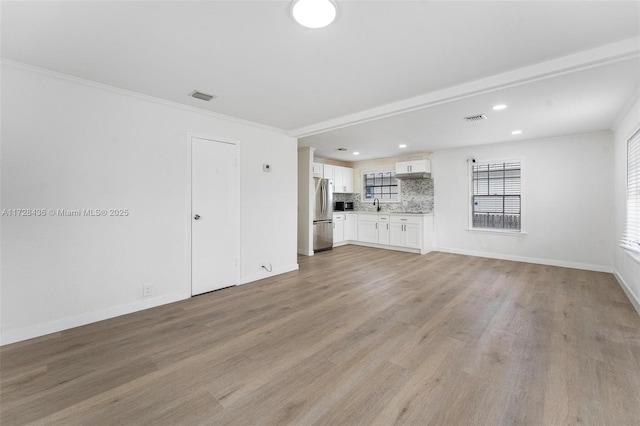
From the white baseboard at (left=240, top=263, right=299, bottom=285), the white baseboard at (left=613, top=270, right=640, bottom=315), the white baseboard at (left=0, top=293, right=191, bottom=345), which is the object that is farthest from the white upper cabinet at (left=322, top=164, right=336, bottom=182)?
the white baseboard at (left=613, top=270, right=640, bottom=315)

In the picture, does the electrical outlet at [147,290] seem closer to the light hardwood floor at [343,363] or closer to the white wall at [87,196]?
the white wall at [87,196]

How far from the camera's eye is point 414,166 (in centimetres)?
638

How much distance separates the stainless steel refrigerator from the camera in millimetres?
6331

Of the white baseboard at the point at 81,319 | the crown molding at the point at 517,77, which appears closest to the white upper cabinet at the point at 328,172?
the crown molding at the point at 517,77

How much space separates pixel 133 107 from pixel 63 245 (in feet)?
5.17

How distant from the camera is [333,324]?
2.67 metres

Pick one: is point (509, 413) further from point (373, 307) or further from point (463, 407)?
point (373, 307)

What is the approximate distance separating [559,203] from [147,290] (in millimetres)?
6703

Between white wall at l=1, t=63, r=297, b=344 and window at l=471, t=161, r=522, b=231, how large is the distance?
17.4 feet

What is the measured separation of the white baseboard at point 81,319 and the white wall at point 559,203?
19.4ft

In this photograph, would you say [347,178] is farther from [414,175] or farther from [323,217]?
[414,175]

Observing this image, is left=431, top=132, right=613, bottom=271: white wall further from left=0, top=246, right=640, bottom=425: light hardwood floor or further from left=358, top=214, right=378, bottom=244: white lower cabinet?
left=358, top=214, right=378, bottom=244: white lower cabinet

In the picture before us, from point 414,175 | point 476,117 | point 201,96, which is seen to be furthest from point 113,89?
point 414,175

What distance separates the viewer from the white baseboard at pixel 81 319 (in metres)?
2.34
